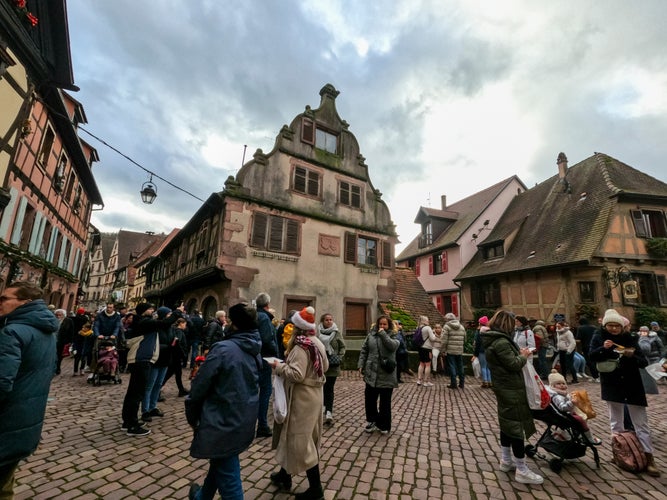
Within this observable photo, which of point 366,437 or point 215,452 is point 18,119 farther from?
point 366,437

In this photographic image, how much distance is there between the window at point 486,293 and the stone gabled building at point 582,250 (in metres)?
0.06

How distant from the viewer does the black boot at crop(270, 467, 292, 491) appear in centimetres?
323

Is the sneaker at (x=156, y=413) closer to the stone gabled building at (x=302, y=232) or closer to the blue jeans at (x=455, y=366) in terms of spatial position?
the stone gabled building at (x=302, y=232)

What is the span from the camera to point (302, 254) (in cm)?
1363

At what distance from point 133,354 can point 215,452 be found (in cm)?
328

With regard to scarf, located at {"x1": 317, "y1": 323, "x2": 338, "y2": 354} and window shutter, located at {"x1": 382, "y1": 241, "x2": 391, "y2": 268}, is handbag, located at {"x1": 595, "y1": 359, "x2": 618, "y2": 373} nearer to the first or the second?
scarf, located at {"x1": 317, "y1": 323, "x2": 338, "y2": 354}

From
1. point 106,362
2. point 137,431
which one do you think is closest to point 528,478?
point 137,431

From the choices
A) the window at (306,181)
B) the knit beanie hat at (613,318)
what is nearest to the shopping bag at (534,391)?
the knit beanie hat at (613,318)

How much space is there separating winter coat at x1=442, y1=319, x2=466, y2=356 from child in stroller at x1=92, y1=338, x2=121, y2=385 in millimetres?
8603

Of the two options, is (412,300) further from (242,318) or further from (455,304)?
(242,318)

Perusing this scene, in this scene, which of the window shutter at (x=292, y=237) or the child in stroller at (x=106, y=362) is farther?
the window shutter at (x=292, y=237)

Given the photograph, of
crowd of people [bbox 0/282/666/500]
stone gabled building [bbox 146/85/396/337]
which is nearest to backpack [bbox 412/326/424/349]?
crowd of people [bbox 0/282/666/500]

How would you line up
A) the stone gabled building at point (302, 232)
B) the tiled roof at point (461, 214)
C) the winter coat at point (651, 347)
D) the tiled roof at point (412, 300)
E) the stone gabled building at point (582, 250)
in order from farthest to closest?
the tiled roof at point (461, 214) → the tiled roof at point (412, 300) → the stone gabled building at point (582, 250) → the stone gabled building at point (302, 232) → the winter coat at point (651, 347)

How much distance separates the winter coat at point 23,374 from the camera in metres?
2.22
